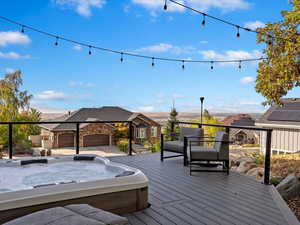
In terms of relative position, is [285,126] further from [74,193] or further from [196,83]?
[74,193]

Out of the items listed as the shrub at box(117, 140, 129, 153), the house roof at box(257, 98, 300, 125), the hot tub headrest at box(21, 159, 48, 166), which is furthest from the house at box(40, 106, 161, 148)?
the hot tub headrest at box(21, 159, 48, 166)

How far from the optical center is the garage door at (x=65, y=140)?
12922mm

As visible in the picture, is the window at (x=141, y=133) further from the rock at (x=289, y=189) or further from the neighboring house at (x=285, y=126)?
the rock at (x=289, y=189)

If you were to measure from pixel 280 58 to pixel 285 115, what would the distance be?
17.8 ft

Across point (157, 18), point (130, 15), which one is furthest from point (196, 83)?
point (130, 15)

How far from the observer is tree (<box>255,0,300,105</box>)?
4617mm

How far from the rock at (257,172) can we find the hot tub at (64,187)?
234 centimetres

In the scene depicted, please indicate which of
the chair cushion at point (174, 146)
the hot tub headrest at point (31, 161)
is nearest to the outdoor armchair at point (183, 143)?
the chair cushion at point (174, 146)

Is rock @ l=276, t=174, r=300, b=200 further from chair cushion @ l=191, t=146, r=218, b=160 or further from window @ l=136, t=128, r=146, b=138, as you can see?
window @ l=136, t=128, r=146, b=138

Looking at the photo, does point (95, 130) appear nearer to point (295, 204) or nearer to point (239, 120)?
point (239, 120)

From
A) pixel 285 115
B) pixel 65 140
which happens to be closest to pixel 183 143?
pixel 285 115

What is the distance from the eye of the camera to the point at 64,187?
7.55 ft

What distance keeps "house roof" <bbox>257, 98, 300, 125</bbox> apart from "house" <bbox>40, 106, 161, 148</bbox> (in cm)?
766

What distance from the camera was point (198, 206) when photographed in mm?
2734
